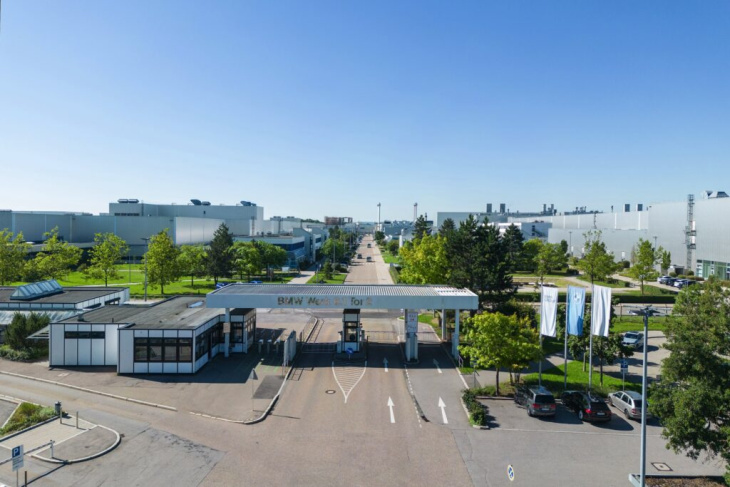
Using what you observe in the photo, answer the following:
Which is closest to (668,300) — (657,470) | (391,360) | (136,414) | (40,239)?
(391,360)

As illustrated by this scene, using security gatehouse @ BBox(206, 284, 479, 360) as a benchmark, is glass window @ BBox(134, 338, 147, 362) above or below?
below

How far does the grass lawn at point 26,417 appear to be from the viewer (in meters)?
18.4

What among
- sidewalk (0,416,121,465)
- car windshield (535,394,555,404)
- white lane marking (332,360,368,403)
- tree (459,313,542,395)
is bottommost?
white lane marking (332,360,368,403)

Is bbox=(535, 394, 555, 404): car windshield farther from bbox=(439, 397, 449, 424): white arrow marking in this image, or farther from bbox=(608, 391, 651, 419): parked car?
bbox=(439, 397, 449, 424): white arrow marking

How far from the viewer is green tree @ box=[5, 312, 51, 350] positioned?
2959 centimetres

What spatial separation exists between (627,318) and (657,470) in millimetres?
31980

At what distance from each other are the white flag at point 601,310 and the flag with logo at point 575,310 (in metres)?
1.15

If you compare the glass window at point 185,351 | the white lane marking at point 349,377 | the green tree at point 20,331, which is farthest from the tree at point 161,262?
the white lane marking at point 349,377

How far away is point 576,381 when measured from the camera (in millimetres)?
25938

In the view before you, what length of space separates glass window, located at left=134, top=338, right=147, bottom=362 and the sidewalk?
6747 millimetres

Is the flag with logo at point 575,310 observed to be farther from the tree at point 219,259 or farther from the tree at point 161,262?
the tree at point 219,259

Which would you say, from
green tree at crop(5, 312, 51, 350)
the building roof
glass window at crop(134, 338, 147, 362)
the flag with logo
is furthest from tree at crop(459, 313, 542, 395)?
the building roof

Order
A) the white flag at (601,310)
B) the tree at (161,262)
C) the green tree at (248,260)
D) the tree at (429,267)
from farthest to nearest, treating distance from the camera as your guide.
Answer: the green tree at (248,260) → the tree at (161,262) → the tree at (429,267) → the white flag at (601,310)

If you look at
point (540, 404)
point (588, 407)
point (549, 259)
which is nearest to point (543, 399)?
point (540, 404)
